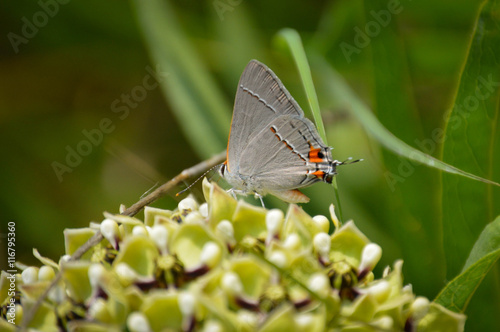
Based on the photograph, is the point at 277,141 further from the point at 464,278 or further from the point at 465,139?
the point at 464,278

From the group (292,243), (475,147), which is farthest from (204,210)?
(475,147)

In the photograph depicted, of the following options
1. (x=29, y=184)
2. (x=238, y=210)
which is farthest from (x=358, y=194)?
(x=29, y=184)

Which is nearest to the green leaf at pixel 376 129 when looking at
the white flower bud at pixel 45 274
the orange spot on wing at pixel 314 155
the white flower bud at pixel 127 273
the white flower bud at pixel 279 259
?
the orange spot on wing at pixel 314 155

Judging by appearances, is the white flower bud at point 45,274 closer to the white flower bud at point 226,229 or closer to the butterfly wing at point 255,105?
the white flower bud at point 226,229

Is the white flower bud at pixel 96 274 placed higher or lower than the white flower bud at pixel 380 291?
higher

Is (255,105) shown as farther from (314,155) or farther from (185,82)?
(185,82)

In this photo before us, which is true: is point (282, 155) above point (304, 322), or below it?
above

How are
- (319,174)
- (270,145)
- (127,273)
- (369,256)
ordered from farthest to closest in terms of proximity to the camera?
(270,145) → (319,174) → (369,256) → (127,273)
